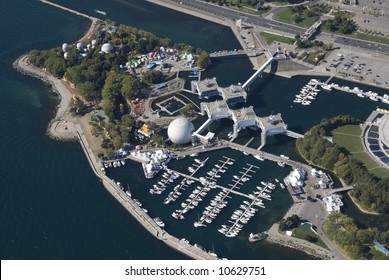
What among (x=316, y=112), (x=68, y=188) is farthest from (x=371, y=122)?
(x=68, y=188)

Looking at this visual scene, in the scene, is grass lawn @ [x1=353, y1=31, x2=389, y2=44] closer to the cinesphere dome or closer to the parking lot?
the parking lot

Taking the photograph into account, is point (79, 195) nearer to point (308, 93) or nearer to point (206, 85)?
point (206, 85)

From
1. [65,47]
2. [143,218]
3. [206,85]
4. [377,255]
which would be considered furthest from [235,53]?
[377,255]

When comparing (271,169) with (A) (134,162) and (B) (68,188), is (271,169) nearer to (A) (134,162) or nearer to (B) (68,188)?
(A) (134,162)

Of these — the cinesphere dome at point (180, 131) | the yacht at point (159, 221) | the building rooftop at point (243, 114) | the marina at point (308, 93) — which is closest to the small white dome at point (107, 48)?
the cinesphere dome at point (180, 131)

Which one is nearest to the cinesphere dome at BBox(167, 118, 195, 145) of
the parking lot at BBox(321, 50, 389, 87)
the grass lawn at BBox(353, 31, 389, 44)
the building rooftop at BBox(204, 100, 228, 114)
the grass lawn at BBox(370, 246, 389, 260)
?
the building rooftop at BBox(204, 100, 228, 114)

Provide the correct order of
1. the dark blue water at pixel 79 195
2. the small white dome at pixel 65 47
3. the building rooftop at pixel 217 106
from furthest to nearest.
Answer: the small white dome at pixel 65 47 → the building rooftop at pixel 217 106 → the dark blue water at pixel 79 195

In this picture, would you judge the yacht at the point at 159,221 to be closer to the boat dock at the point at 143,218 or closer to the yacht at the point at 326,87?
the boat dock at the point at 143,218
